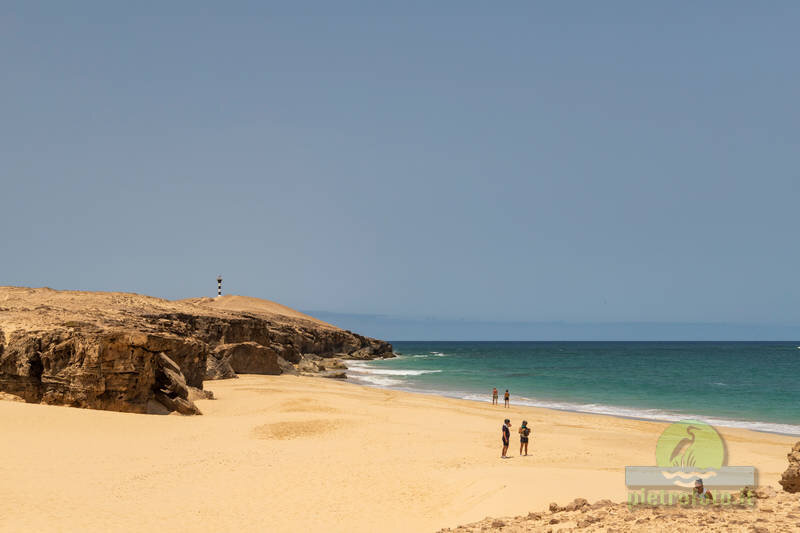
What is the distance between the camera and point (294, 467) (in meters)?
16.8

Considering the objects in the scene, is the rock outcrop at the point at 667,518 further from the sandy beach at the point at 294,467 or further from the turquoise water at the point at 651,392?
the turquoise water at the point at 651,392

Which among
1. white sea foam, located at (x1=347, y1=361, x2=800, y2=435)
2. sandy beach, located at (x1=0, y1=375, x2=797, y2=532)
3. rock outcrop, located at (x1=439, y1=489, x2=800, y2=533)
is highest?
rock outcrop, located at (x1=439, y1=489, x2=800, y2=533)

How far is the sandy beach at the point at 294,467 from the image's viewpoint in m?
12.3

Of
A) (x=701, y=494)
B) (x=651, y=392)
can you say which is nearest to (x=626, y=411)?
(x=651, y=392)

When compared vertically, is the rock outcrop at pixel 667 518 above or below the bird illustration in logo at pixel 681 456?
below

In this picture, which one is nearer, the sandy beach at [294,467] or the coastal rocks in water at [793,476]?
the coastal rocks in water at [793,476]

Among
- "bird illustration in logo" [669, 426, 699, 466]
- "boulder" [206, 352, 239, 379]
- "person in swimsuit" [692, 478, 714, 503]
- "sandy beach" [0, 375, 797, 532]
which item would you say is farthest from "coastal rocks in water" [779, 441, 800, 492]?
"boulder" [206, 352, 239, 379]

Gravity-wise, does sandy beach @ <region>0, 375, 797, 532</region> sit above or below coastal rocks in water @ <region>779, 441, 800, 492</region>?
below

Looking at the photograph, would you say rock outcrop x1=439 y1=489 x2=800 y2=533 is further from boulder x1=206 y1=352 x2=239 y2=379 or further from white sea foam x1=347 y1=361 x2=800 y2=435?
boulder x1=206 y1=352 x2=239 y2=379

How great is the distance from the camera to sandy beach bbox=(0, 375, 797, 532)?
12.3 metres

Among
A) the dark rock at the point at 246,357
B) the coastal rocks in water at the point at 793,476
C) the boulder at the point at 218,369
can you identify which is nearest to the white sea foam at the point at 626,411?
the dark rock at the point at 246,357

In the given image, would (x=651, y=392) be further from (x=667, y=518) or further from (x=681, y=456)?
(x=667, y=518)

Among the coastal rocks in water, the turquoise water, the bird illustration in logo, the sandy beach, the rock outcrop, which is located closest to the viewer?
the rock outcrop

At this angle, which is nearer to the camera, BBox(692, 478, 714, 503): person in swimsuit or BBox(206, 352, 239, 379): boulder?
BBox(692, 478, 714, 503): person in swimsuit
